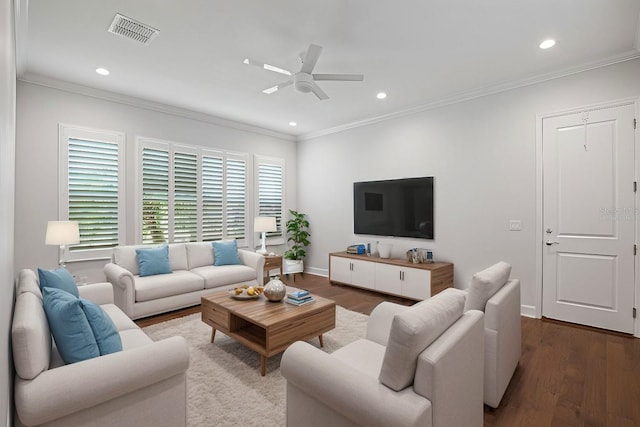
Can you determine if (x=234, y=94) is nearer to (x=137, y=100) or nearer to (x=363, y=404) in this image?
(x=137, y=100)

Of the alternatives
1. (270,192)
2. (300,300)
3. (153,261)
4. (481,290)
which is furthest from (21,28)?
(481,290)

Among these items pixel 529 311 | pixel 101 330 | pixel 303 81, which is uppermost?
pixel 303 81

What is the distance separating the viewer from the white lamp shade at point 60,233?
10.6 ft

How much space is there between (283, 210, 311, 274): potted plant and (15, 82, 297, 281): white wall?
2.80m

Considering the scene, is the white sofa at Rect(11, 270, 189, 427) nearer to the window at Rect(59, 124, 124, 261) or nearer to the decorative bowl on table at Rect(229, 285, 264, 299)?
the decorative bowl on table at Rect(229, 285, 264, 299)

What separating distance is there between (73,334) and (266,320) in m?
1.28

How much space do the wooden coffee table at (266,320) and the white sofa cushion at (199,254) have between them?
5.22ft

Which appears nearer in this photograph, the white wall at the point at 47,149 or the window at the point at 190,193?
the white wall at the point at 47,149

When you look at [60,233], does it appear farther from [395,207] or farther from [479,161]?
[479,161]

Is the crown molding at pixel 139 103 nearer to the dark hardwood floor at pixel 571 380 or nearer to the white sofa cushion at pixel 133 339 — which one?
the dark hardwood floor at pixel 571 380

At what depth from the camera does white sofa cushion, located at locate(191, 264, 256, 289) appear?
164 inches

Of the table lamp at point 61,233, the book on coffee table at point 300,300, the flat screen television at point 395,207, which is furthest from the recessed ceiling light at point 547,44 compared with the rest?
the table lamp at point 61,233

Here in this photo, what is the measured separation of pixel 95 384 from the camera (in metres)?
1.39

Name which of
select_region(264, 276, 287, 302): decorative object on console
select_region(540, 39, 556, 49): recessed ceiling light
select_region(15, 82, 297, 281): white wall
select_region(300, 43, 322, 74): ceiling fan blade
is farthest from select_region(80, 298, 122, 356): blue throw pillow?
select_region(540, 39, 556, 49): recessed ceiling light
